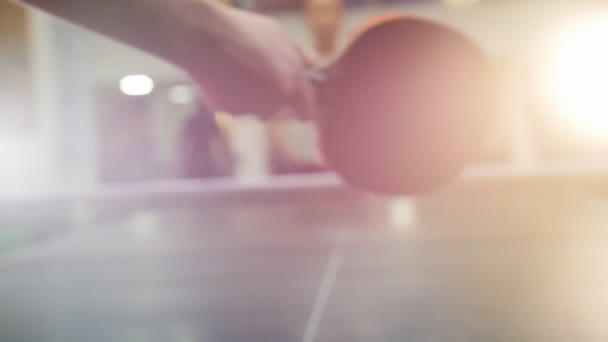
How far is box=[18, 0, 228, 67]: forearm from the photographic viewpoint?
0.47m

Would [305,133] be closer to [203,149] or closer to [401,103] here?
[401,103]

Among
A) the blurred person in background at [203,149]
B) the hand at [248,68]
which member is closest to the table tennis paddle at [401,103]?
the hand at [248,68]

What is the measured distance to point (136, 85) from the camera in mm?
1547

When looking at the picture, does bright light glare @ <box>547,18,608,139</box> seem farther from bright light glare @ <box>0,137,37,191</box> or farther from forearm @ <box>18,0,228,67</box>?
bright light glare @ <box>0,137,37,191</box>

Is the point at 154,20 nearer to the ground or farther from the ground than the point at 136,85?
nearer to the ground

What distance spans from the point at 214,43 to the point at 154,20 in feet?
0.19

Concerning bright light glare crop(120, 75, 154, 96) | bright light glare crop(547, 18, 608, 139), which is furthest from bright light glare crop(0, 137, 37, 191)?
bright light glare crop(547, 18, 608, 139)

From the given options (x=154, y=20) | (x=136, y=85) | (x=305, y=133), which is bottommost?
(x=305, y=133)

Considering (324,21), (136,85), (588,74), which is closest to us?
(588,74)

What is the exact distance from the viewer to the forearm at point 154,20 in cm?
47

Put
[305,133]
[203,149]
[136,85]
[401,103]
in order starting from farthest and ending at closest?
[136,85] < [203,149] < [305,133] < [401,103]

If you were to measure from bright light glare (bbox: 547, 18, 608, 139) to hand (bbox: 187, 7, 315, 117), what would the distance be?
0.65 metres

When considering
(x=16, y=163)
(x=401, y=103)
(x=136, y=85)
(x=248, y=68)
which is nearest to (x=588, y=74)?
(x=401, y=103)

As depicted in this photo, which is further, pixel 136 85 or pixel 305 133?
pixel 136 85
